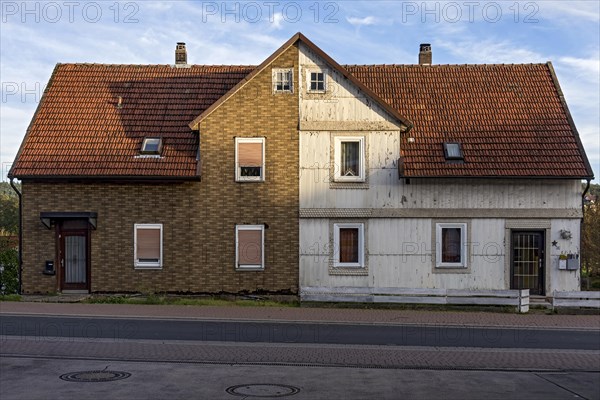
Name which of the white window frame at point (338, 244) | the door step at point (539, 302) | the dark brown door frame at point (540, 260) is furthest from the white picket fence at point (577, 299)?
the white window frame at point (338, 244)

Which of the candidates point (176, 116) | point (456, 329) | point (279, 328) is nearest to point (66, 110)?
point (176, 116)

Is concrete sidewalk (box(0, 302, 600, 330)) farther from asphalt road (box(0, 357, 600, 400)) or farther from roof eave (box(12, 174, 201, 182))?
asphalt road (box(0, 357, 600, 400))

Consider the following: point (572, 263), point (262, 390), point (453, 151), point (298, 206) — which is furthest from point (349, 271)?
point (262, 390)

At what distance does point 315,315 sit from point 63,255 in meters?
9.48

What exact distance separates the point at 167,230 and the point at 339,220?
563 cm

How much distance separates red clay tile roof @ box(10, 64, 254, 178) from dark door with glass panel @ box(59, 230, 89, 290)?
2244 millimetres

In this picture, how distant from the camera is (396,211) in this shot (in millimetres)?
26062

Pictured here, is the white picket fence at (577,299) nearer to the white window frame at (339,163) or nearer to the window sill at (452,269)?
the window sill at (452,269)

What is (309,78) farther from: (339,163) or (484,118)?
(484,118)

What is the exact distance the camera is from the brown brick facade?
1024 inches

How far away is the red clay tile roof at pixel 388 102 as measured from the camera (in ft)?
84.4

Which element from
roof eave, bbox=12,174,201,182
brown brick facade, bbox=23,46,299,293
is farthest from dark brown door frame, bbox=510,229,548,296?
roof eave, bbox=12,174,201,182

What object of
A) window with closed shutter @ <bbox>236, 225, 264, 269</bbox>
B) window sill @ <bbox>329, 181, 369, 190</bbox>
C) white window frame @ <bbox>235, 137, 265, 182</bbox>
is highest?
white window frame @ <bbox>235, 137, 265, 182</bbox>

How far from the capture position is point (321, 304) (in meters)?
24.5
